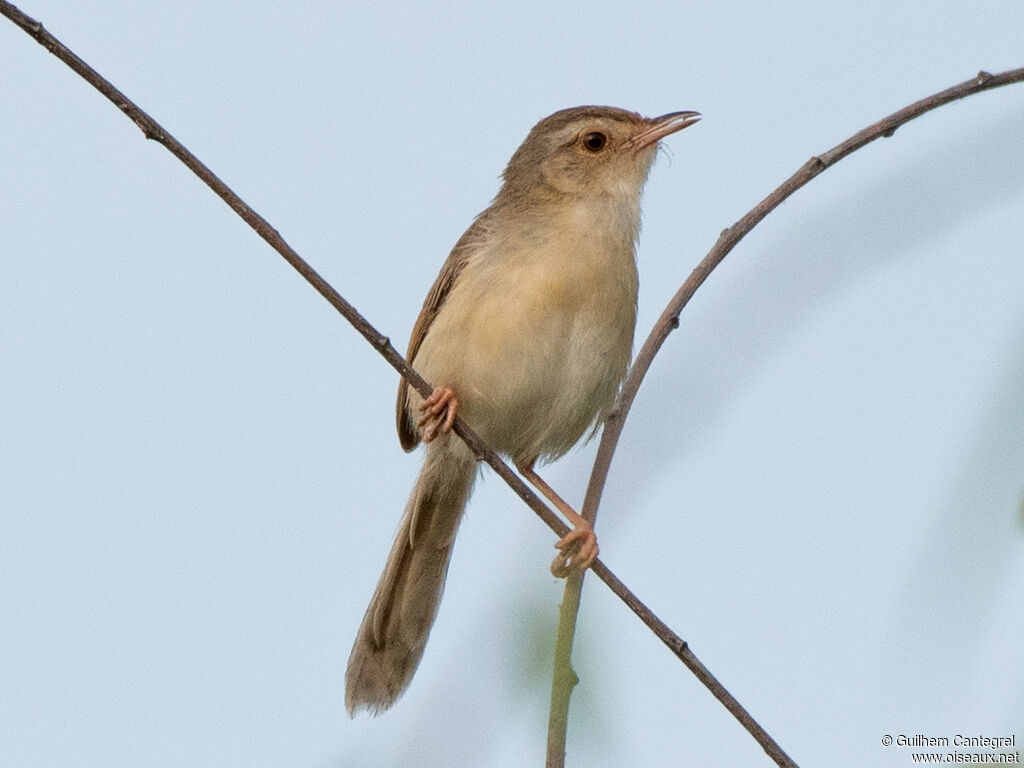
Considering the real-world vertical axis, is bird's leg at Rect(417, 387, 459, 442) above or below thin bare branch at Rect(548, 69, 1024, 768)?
above

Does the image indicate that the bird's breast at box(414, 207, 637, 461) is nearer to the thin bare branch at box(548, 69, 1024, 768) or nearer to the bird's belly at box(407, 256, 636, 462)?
the bird's belly at box(407, 256, 636, 462)

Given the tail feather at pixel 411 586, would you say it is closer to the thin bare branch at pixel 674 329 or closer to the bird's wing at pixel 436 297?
the bird's wing at pixel 436 297

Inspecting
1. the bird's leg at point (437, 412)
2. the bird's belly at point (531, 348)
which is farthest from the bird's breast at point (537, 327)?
the bird's leg at point (437, 412)

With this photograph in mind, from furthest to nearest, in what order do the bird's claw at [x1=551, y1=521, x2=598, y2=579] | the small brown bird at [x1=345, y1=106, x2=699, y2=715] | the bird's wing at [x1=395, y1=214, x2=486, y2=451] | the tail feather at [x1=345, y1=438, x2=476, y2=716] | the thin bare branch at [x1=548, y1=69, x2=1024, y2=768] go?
the bird's wing at [x1=395, y1=214, x2=486, y2=451]
the tail feather at [x1=345, y1=438, x2=476, y2=716]
the small brown bird at [x1=345, y1=106, x2=699, y2=715]
the bird's claw at [x1=551, y1=521, x2=598, y2=579]
the thin bare branch at [x1=548, y1=69, x2=1024, y2=768]

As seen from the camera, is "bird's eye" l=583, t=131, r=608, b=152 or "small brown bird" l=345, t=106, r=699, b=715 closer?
"small brown bird" l=345, t=106, r=699, b=715

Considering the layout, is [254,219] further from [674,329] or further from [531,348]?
[531,348]

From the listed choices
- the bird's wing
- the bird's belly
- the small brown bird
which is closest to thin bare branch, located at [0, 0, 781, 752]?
the small brown bird

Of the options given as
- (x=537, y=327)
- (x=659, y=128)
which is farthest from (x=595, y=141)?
(x=537, y=327)

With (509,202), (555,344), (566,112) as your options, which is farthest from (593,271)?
(566,112)
